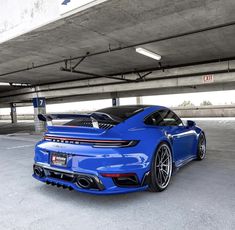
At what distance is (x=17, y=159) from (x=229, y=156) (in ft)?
16.7

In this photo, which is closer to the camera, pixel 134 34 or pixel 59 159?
pixel 59 159

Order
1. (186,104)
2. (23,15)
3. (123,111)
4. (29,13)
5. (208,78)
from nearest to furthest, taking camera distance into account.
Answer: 1. (123,111)
2. (29,13)
3. (23,15)
4. (208,78)
5. (186,104)

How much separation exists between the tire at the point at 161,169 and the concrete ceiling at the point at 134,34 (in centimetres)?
250

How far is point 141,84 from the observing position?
12.6m

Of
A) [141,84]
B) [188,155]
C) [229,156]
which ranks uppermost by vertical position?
[141,84]

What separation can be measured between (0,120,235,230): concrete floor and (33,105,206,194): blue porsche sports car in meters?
0.23

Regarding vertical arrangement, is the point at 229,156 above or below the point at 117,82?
below

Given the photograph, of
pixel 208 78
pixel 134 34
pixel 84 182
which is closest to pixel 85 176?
pixel 84 182

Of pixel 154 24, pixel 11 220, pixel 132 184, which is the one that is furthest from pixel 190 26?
pixel 11 220

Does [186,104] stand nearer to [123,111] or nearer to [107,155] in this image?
[123,111]

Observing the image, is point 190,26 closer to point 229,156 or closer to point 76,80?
point 229,156

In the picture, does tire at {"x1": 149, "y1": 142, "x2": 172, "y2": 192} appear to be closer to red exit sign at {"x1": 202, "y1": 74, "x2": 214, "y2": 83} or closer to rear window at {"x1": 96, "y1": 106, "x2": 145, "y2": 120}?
rear window at {"x1": 96, "y1": 106, "x2": 145, "y2": 120}

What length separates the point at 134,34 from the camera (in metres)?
5.64

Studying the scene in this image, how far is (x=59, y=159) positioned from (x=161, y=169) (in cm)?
140
